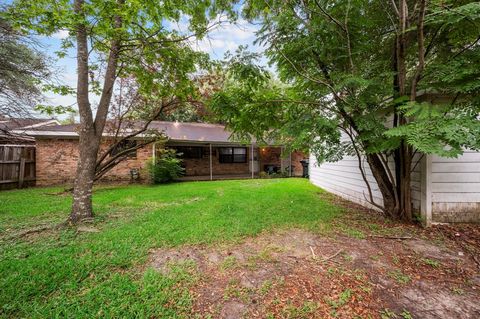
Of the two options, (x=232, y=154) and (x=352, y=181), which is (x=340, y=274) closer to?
(x=352, y=181)

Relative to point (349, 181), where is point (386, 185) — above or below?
above

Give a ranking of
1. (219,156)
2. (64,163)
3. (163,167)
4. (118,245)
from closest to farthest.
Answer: (118,245) → (64,163) → (163,167) → (219,156)

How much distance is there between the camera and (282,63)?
4.03m

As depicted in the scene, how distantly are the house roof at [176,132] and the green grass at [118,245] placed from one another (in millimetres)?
3822

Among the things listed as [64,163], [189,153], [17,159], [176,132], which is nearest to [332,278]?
[176,132]

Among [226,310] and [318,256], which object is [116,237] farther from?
[318,256]

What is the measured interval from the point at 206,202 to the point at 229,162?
30.1ft

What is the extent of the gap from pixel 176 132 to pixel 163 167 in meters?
2.86

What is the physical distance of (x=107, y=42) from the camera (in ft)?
14.1

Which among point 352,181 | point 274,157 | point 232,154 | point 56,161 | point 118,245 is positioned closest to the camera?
point 118,245

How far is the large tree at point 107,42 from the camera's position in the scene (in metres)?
3.13

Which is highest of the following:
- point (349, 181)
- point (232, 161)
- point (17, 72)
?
point (17, 72)

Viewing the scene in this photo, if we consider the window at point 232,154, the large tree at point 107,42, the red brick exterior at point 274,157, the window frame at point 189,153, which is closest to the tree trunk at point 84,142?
the large tree at point 107,42

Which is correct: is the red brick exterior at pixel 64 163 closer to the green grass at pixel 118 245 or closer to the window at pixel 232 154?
the green grass at pixel 118 245
